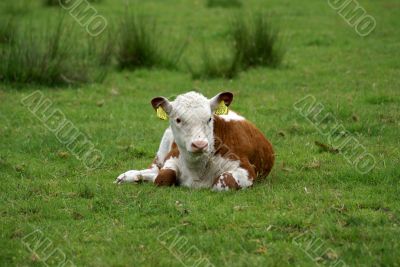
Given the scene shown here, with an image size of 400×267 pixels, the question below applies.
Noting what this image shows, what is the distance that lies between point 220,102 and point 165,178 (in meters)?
1.08

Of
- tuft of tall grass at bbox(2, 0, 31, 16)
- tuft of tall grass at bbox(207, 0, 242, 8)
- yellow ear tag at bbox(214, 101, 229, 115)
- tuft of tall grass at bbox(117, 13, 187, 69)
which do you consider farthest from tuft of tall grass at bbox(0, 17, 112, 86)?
tuft of tall grass at bbox(207, 0, 242, 8)

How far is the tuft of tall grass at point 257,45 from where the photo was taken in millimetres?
16062

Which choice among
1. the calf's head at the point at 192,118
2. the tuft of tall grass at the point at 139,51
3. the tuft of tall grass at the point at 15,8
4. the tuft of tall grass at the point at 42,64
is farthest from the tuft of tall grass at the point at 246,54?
the tuft of tall grass at the point at 15,8

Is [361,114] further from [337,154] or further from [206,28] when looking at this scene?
[206,28]

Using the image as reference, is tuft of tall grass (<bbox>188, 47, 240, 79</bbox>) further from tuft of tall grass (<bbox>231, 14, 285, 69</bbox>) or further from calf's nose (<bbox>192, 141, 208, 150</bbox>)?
calf's nose (<bbox>192, 141, 208, 150</bbox>)

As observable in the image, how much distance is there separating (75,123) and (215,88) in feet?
10.8

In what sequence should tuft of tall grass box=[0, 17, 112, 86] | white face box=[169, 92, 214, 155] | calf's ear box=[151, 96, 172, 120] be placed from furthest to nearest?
tuft of tall grass box=[0, 17, 112, 86] < calf's ear box=[151, 96, 172, 120] < white face box=[169, 92, 214, 155]

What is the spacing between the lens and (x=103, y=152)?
10562 millimetres

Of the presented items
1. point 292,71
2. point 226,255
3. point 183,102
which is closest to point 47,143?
point 183,102

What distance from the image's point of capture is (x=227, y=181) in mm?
8273

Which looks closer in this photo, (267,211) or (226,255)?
(226,255)

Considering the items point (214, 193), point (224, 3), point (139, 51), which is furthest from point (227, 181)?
point (224, 3)

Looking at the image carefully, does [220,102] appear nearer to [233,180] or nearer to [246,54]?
[233,180]

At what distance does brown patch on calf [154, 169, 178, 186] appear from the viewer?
28.2 ft
